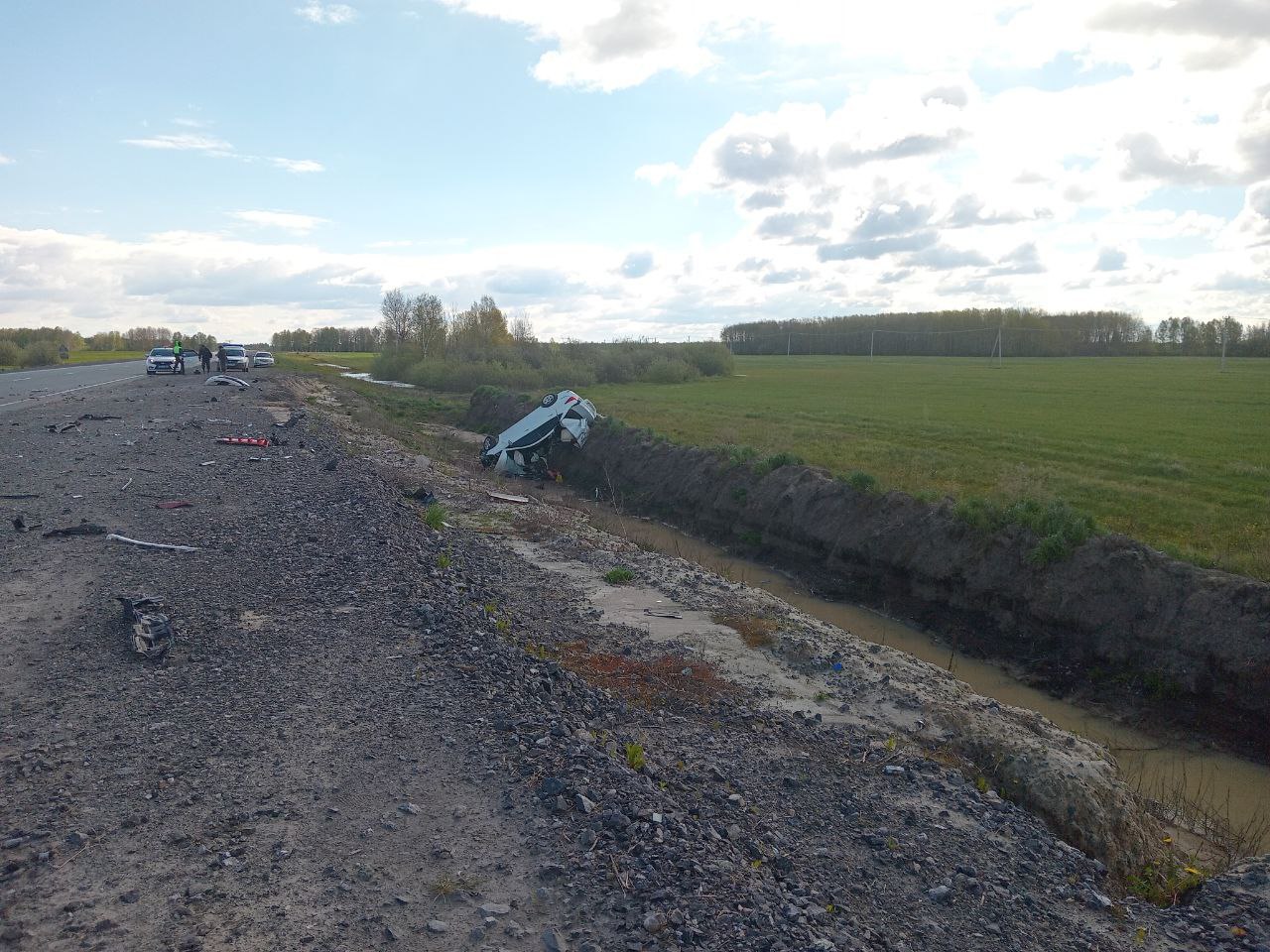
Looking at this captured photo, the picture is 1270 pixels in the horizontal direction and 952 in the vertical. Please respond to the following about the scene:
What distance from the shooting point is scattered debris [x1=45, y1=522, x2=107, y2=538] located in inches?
400

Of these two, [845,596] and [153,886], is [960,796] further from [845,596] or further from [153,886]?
[845,596]

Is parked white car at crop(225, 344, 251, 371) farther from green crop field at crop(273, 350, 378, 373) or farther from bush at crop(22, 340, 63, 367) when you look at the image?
bush at crop(22, 340, 63, 367)

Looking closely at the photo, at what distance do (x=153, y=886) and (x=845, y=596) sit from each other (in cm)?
1098

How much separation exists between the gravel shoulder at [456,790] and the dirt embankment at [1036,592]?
283cm

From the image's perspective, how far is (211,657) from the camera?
6.75 m

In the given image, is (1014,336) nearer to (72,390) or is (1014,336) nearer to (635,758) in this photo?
(72,390)

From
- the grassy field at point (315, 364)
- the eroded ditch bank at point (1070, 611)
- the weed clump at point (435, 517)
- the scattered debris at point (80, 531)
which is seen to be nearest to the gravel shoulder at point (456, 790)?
the scattered debris at point (80, 531)

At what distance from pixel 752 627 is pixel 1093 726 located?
3.56 meters

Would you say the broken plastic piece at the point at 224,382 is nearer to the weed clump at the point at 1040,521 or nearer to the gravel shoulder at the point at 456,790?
the gravel shoulder at the point at 456,790

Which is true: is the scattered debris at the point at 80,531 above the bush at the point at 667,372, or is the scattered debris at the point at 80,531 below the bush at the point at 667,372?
below

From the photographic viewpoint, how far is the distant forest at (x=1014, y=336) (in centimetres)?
7931

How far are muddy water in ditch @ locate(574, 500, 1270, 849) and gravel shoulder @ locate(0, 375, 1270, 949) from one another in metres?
1.92

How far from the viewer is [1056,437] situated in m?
22.1

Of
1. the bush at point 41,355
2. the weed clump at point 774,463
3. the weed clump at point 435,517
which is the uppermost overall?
the bush at point 41,355
